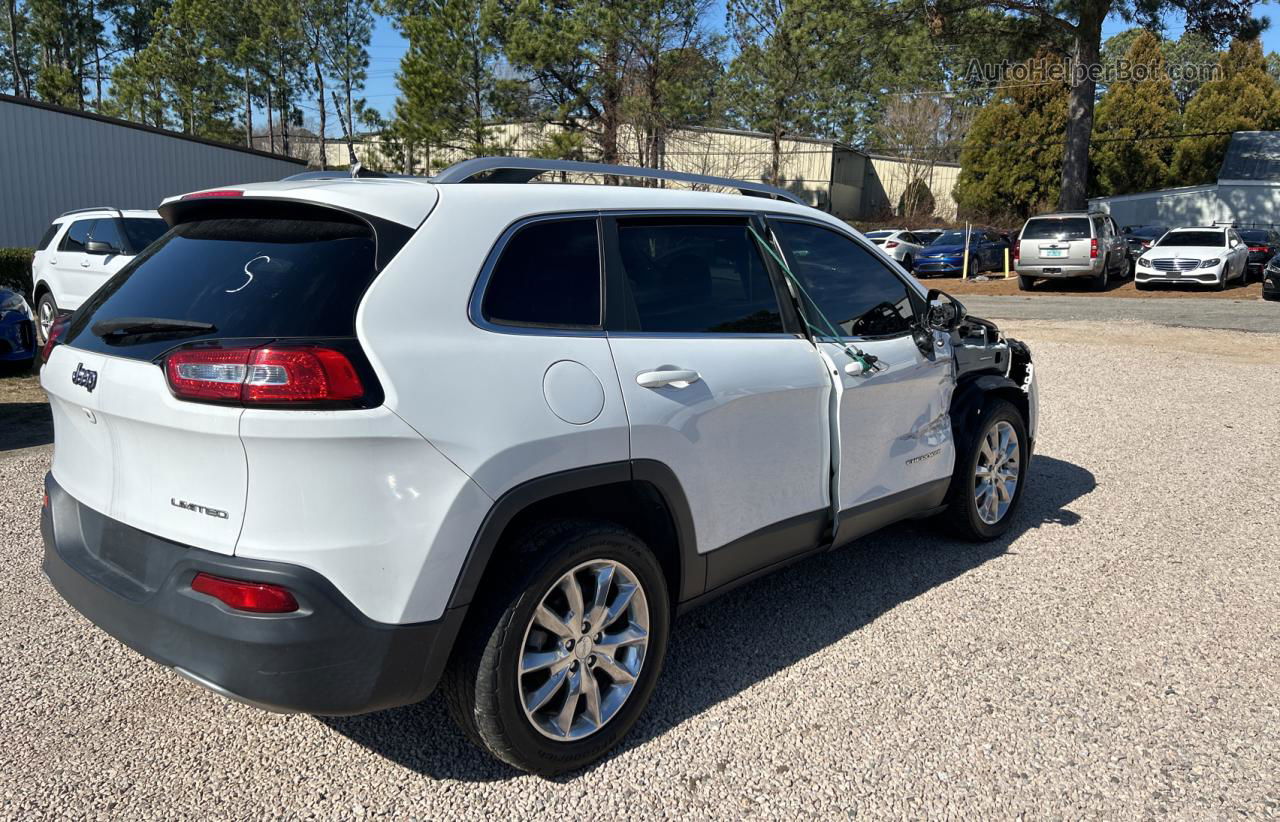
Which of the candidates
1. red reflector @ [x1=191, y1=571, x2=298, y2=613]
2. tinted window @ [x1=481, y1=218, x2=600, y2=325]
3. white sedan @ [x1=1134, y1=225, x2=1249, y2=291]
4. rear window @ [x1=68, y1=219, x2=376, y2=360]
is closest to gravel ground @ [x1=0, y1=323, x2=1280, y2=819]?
red reflector @ [x1=191, y1=571, x2=298, y2=613]

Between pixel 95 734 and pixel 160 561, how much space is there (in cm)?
95

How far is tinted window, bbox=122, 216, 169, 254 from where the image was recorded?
1085 centimetres

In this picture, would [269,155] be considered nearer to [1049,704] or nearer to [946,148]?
[1049,704]

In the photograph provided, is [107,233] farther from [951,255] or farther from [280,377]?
[951,255]

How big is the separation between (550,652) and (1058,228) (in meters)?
22.7

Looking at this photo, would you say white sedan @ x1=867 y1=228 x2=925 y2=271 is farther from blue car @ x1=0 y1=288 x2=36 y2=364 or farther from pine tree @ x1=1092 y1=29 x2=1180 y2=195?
blue car @ x1=0 y1=288 x2=36 y2=364

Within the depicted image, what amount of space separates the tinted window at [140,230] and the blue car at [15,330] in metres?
1.75

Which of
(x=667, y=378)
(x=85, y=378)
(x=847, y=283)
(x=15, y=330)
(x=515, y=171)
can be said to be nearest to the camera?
(x=85, y=378)

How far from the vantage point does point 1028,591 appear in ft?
14.2

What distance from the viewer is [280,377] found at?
2301 mm

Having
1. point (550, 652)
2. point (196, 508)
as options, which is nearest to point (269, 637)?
point (196, 508)

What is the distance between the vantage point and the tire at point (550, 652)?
258 centimetres

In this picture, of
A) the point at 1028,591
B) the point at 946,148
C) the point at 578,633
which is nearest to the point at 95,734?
the point at 578,633

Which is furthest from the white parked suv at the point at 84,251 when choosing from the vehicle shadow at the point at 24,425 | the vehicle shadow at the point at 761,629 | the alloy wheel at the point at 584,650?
the alloy wheel at the point at 584,650
